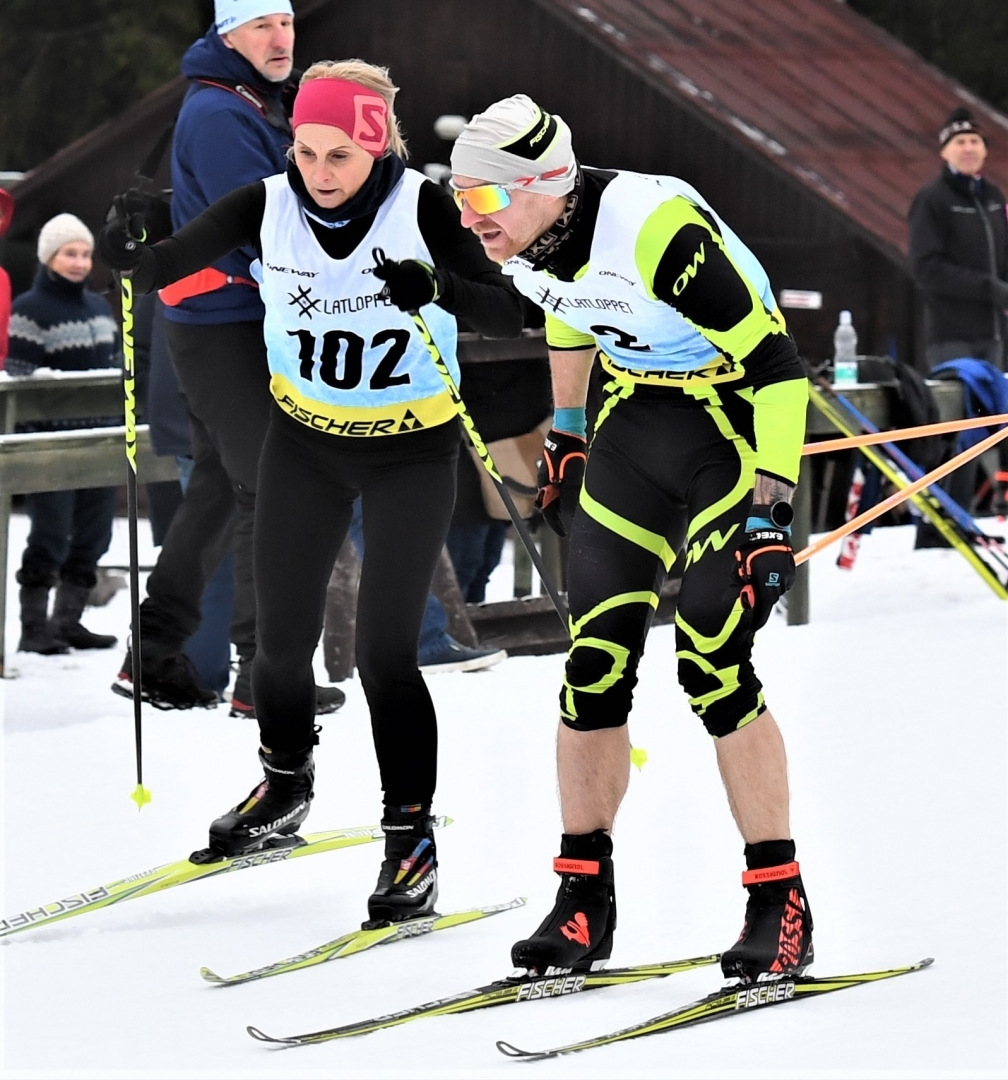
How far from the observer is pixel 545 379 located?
8633 millimetres

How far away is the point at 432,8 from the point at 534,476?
8.86 meters

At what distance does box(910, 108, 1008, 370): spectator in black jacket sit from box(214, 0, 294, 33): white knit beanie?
574 cm

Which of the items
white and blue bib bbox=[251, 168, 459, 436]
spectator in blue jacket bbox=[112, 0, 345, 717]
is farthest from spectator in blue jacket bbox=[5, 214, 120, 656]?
white and blue bib bbox=[251, 168, 459, 436]

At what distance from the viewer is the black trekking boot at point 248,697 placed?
6727 mm

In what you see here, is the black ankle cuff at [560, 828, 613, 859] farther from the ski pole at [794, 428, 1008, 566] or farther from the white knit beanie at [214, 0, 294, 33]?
the white knit beanie at [214, 0, 294, 33]

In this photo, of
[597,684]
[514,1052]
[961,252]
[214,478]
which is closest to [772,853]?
[597,684]

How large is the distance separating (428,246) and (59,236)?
5.28 m

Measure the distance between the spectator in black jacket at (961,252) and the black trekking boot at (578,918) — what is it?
7443 millimetres

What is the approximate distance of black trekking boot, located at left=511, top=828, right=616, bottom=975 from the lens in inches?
165

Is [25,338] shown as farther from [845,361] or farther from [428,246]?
[428,246]

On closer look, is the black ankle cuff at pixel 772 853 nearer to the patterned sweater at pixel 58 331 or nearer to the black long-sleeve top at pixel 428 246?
the black long-sleeve top at pixel 428 246

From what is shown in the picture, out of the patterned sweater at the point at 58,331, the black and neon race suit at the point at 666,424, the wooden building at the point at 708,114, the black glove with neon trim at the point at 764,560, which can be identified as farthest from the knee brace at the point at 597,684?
the wooden building at the point at 708,114

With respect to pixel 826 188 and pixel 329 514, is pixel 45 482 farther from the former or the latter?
pixel 826 188

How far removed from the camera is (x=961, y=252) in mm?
11297
